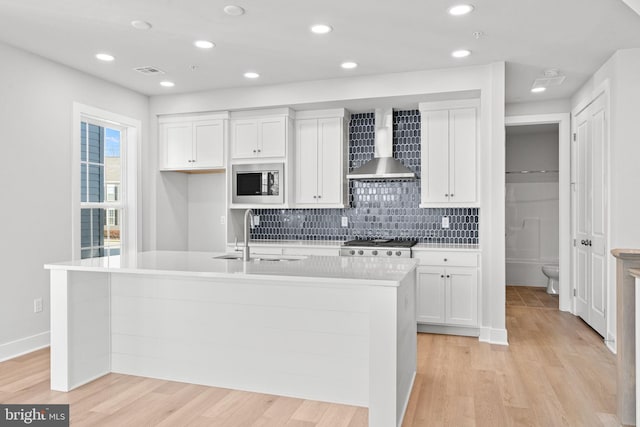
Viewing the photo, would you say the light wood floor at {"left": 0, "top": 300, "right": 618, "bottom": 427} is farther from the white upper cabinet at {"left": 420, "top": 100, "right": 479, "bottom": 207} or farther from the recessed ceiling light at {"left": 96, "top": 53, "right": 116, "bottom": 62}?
the recessed ceiling light at {"left": 96, "top": 53, "right": 116, "bottom": 62}

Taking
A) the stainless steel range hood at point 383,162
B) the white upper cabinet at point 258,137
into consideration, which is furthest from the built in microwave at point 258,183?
the stainless steel range hood at point 383,162

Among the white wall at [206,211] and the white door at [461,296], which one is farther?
the white wall at [206,211]

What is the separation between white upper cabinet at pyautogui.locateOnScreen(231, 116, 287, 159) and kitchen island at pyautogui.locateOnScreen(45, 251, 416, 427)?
78.8 inches

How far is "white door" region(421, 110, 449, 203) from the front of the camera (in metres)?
4.68

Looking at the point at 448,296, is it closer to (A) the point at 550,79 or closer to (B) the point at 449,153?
(B) the point at 449,153

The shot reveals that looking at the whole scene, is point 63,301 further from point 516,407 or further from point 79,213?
point 516,407

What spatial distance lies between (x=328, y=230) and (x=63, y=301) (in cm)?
313

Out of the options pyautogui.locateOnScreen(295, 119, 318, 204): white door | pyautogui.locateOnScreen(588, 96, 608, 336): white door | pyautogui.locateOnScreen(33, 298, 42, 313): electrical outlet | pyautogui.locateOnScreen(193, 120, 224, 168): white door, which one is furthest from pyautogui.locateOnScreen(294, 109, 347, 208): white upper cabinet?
pyautogui.locateOnScreen(33, 298, 42, 313): electrical outlet

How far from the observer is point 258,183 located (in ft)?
16.9

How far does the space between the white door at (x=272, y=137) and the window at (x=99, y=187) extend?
5.37 ft

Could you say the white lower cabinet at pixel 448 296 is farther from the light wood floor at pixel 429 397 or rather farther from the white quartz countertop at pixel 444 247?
the light wood floor at pixel 429 397

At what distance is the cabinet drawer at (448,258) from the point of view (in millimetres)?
4363

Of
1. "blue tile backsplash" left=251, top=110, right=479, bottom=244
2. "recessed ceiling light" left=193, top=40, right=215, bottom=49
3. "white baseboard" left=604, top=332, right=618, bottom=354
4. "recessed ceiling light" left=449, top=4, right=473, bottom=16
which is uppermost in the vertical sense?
"recessed ceiling light" left=193, top=40, right=215, bottom=49

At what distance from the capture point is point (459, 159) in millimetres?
4633
